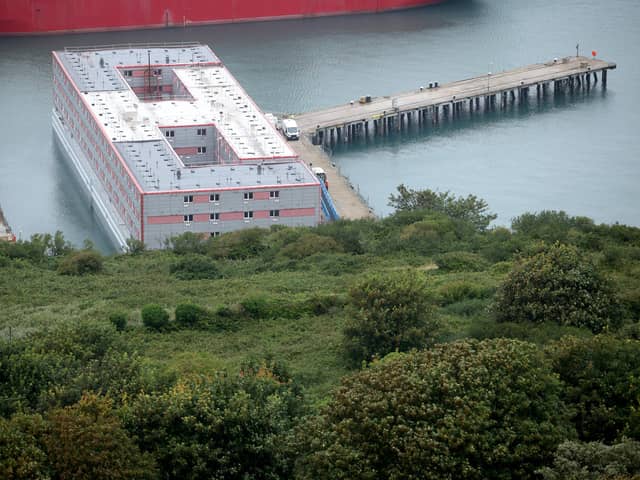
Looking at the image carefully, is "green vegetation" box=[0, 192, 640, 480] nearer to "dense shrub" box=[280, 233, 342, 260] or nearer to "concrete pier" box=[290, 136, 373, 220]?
"dense shrub" box=[280, 233, 342, 260]

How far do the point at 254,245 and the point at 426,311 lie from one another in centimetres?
980

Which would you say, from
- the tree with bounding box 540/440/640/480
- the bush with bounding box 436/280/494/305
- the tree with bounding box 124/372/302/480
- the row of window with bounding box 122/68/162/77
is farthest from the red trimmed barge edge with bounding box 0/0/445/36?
the tree with bounding box 540/440/640/480

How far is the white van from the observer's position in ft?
133

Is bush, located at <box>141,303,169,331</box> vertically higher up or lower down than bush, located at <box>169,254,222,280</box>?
lower down

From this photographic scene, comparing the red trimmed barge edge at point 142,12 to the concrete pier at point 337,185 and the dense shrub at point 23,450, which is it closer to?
the concrete pier at point 337,185

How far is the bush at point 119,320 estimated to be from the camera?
70.5 feet

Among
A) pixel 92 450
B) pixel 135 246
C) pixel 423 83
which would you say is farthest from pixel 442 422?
pixel 423 83

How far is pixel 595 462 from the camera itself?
14297 mm

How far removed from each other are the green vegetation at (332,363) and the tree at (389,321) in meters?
0.03

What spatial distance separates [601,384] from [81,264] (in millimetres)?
12891

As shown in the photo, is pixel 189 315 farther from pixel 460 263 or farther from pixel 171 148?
pixel 171 148

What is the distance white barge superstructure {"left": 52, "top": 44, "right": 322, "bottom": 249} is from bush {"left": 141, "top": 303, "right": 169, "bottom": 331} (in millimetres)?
10118

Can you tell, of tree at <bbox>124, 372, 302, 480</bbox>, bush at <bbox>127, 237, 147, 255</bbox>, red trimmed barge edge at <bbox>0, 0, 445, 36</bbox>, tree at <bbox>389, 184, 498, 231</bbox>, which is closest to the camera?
tree at <bbox>124, 372, 302, 480</bbox>

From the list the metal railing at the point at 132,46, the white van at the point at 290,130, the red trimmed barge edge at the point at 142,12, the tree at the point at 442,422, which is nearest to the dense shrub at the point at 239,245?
the white van at the point at 290,130
